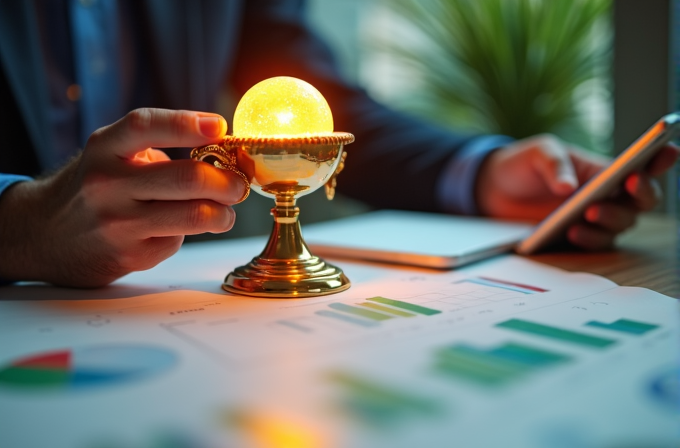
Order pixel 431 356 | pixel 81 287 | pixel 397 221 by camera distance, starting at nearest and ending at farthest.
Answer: pixel 431 356 < pixel 81 287 < pixel 397 221

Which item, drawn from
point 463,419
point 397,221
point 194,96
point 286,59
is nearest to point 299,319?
point 463,419

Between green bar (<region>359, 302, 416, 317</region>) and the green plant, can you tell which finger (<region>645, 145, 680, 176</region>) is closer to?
green bar (<region>359, 302, 416, 317</region>)

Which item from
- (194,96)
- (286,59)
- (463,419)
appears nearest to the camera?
(463,419)

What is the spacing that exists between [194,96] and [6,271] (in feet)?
2.35

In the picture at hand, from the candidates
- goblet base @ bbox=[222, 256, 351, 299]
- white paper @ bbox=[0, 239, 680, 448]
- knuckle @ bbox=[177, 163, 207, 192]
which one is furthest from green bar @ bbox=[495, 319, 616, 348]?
knuckle @ bbox=[177, 163, 207, 192]

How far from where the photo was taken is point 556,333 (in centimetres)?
53

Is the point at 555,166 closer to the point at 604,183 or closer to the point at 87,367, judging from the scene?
the point at 604,183

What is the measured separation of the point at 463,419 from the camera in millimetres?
376

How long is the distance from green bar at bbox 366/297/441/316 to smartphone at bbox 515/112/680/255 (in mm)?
356

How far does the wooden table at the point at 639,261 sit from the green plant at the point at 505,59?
4.54 feet

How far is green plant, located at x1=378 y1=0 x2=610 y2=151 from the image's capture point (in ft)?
7.85

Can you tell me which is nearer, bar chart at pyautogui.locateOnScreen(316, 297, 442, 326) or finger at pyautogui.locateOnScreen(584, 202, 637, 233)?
bar chart at pyautogui.locateOnScreen(316, 297, 442, 326)

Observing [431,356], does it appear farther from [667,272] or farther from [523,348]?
[667,272]

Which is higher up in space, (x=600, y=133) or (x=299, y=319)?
(x=600, y=133)
